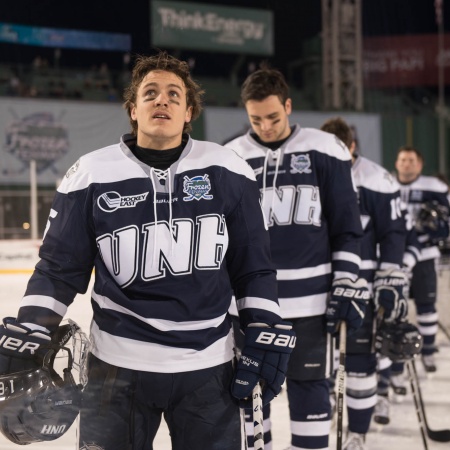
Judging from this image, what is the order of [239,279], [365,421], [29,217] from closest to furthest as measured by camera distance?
[239,279] < [365,421] < [29,217]

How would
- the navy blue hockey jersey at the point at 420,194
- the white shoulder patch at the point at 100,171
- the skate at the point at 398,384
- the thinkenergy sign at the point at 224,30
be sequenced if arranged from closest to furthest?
the white shoulder patch at the point at 100,171 → the skate at the point at 398,384 → the navy blue hockey jersey at the point at 420,194 → the thinkenergy sign at the point at 224,30

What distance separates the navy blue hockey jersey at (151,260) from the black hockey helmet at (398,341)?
1467mm

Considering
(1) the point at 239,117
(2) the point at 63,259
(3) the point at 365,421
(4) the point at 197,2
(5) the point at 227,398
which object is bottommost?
(3) the point at 365,421

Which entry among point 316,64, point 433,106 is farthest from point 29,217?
point 433,106

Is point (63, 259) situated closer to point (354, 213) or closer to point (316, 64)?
point (354, 213)

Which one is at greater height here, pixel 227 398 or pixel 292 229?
pixel 292 229

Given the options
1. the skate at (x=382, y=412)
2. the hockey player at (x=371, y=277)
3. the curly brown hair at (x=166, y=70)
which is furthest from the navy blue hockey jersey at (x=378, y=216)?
the curly brown hair at (x=166, y=70)

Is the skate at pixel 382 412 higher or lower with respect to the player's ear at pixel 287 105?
lower

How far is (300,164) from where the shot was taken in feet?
7.14

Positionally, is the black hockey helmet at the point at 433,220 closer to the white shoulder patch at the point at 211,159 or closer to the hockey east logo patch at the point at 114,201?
the white shoulder patch at the point at 211,159

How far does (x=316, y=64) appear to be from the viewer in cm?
1659

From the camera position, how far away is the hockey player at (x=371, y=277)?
2.68 m

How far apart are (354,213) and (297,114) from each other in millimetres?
11330

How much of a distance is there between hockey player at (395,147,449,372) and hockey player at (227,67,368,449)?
210cm
